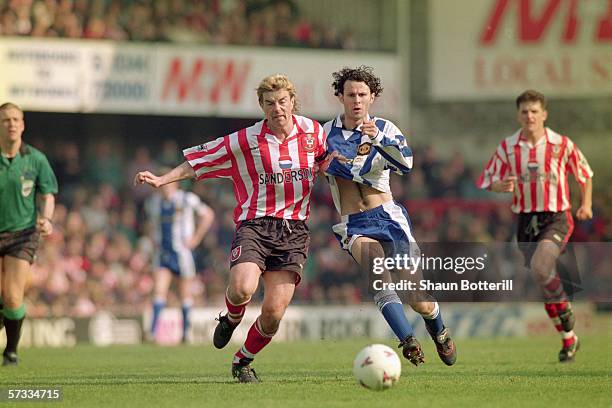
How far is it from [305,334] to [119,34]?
6.99 meters

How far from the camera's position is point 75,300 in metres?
19.2

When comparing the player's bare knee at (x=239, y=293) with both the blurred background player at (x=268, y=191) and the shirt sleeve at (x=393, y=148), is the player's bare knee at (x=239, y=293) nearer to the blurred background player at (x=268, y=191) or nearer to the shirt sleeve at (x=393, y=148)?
the blurred background player at (x=268, y=191)

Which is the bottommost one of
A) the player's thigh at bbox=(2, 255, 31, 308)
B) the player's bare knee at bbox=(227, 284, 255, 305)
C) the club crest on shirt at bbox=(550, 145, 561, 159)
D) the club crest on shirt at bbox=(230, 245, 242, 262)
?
the player's bare knee at bbox=(227, 284, 255, 305)

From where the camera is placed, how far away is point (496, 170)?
1167 cm

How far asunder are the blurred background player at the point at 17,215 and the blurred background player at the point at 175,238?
5390 mm

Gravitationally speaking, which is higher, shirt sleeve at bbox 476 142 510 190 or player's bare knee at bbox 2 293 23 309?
shirt sleeve at bbox 476 142 510 190

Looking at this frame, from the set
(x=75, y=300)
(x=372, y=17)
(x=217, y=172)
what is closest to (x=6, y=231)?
(x=217, y=172)

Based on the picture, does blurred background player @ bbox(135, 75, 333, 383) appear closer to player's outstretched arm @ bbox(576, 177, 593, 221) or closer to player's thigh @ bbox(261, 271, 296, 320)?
player's thigh @ bbox(261, 271, 296, 320)

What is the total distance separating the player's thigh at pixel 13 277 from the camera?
36.2 feet

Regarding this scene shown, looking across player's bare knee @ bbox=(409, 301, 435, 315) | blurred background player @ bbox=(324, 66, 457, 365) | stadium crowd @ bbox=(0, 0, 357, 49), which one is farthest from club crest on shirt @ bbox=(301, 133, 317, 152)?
stadium crowd @ bbox=(0, 0, 357, 49)

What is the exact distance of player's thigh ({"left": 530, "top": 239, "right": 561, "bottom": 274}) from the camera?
11430 millimetres

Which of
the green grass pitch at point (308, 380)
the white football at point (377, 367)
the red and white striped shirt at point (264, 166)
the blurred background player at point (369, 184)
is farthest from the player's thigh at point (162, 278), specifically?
the white football at point (377, 367)

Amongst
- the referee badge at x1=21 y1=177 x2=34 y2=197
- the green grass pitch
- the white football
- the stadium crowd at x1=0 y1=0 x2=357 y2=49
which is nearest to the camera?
the green grass pitch

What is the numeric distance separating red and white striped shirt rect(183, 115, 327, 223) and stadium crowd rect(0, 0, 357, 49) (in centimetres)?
1308
